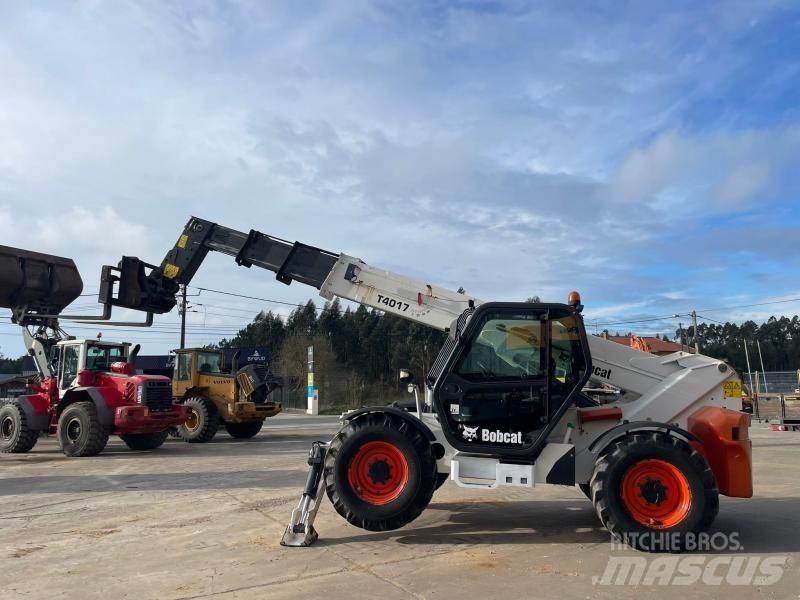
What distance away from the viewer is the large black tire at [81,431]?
13.5 meters

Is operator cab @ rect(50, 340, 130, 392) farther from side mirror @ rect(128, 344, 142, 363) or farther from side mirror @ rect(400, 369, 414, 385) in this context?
side mirror @ rect(400, 369, 414, 385)

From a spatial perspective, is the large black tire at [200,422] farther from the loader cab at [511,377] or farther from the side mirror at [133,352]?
the loader cab at [511,377]

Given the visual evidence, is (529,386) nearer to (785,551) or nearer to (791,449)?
(785,551)

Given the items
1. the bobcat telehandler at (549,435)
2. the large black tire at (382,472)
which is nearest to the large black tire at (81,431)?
the bobcat telehandler at (549,435)

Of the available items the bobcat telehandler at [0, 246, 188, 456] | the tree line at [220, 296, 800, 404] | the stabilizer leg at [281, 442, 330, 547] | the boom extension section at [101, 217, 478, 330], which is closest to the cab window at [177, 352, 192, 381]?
the bobcat telehandler at [0, 246, 188, 456]

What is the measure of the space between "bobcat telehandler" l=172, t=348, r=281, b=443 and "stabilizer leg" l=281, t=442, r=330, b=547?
11.5 metres

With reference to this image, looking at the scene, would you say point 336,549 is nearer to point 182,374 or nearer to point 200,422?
point 200,422

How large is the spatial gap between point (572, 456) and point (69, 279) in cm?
1377

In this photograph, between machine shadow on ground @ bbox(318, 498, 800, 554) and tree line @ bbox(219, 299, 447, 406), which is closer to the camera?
machine shadow on ground @ bbox(318, 498, 800, 554)

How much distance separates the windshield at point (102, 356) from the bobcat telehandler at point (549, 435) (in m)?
10.6

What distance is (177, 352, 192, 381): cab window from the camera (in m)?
18.0

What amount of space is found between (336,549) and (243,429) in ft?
44.8

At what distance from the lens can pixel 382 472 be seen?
6230mm

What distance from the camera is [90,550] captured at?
5898 mm
